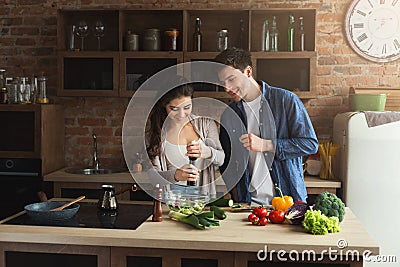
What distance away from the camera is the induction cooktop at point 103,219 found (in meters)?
2.67

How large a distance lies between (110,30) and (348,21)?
2034mm

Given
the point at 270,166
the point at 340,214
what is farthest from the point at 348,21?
the point at 340,214

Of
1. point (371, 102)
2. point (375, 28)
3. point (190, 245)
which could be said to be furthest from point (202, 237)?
point (375, 28)

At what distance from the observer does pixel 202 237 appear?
8.03ft

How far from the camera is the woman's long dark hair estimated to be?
2.84 m

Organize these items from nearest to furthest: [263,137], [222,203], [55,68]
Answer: [222,203] → [263,137] → [55,68]

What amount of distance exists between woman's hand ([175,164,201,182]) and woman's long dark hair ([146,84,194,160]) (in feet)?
0.50

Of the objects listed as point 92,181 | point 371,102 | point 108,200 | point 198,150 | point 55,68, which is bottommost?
point 92,181

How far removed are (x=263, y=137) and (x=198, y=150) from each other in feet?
1.88

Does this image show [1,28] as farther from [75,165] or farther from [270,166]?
[270,166]

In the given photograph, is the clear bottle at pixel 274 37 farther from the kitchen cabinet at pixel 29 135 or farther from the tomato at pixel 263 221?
the tomato at pixel 263 221

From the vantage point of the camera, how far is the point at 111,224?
8.82ft

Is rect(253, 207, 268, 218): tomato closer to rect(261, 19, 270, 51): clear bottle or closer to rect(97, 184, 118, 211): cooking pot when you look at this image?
rect(97, 184, 118, 211): cooking pot

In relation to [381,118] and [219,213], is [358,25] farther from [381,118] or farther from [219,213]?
[219,213]
